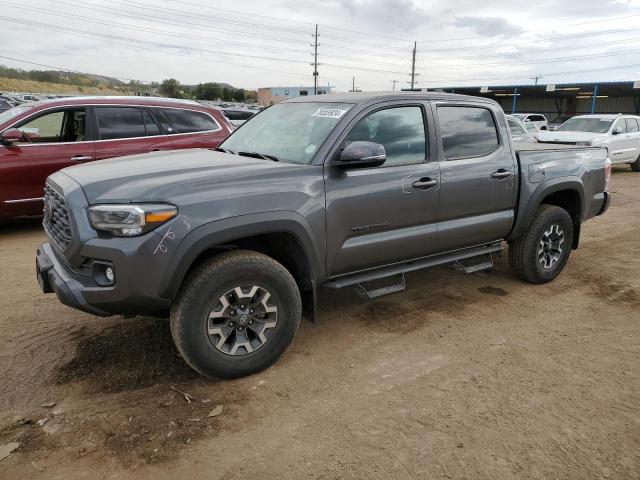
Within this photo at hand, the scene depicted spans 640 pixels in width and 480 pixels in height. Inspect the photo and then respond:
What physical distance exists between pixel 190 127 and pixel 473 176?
4.89 meters

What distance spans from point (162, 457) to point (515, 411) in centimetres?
201

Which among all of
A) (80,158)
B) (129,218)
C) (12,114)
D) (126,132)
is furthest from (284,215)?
(12,114)

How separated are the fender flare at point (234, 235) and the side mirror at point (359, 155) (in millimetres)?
501

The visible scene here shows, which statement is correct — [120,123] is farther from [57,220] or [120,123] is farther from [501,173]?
[501,173]

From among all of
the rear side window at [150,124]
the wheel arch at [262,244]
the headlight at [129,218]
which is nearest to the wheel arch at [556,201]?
the wheel arch at [262,244]

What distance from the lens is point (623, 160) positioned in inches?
572

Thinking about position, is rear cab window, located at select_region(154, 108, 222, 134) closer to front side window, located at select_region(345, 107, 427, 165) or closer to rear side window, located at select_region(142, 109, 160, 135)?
rear side window, located at select_region(142, 109, 160, 135)

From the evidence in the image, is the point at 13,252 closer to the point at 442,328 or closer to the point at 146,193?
the point at 146,193

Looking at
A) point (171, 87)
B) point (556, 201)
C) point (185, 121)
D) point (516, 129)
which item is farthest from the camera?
point (171, 87)

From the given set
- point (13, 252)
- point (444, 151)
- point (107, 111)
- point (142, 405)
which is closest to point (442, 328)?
point (444, 151)

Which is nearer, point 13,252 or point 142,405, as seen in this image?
point 142,405

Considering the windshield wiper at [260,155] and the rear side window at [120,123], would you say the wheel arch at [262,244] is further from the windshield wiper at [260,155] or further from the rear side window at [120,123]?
the rear side window at [120,123]

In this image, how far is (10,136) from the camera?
20.8 ft

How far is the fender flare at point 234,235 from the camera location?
286 centimetres
